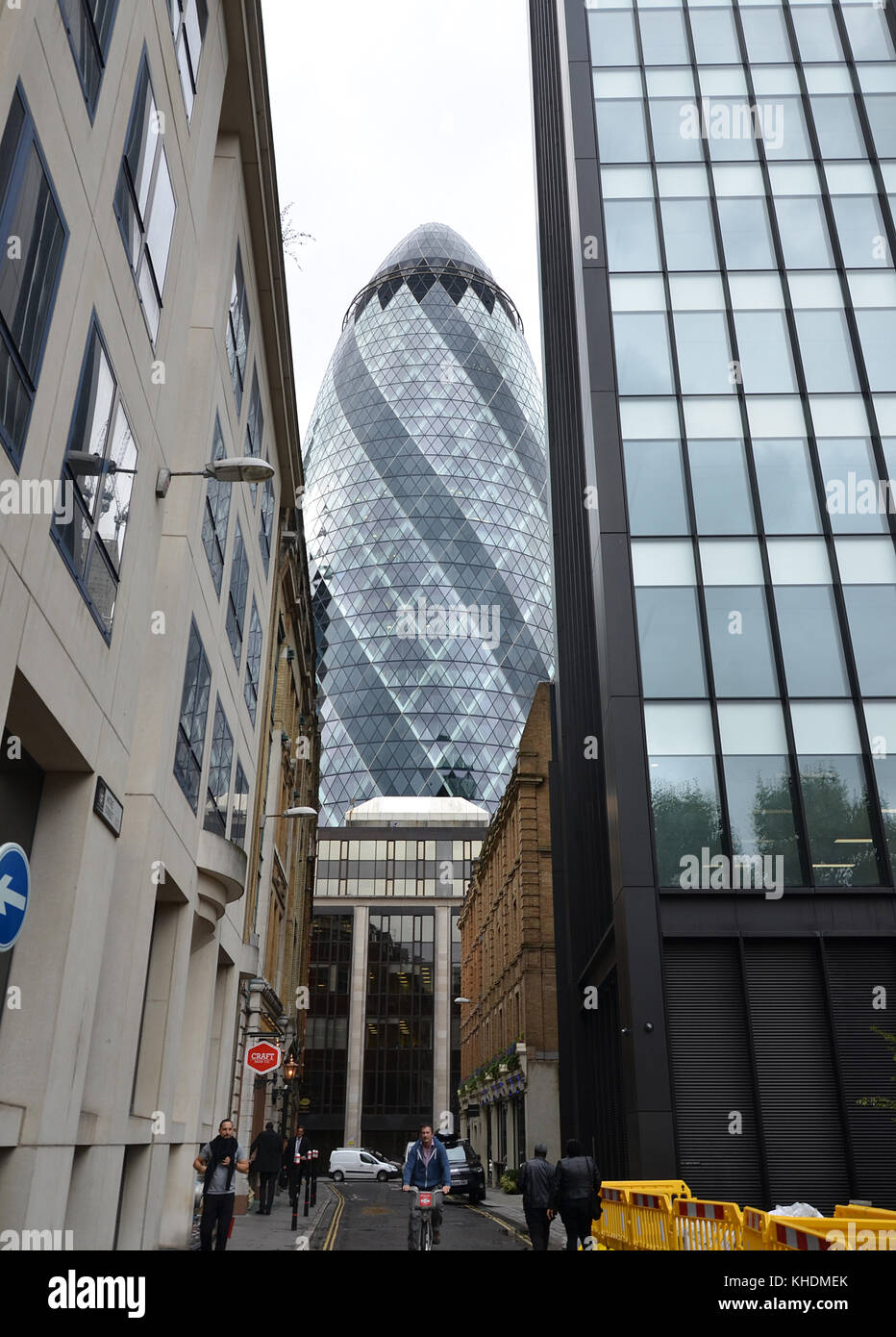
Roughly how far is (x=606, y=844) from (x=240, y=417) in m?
12.9

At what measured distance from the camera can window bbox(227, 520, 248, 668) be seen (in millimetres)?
21984

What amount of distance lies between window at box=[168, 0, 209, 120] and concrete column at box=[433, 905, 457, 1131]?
288ft

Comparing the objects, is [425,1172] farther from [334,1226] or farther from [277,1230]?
[334,1226]

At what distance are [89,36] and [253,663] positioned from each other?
1662 centimetres

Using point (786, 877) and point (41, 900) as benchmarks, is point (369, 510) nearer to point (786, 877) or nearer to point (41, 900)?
point (786, 877)

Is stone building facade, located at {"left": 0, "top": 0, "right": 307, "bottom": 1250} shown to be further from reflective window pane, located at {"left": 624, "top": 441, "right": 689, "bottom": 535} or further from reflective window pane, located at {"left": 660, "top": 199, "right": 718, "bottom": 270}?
reflective window pane, located at {"left": 660, "top": 199, "right": 718, "bottom": 270}

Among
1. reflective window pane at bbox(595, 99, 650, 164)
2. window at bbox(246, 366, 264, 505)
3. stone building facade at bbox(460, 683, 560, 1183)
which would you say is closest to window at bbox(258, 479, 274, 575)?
window at bbox(246, 366, 264, 505)

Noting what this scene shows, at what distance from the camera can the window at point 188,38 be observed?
49.4 feet

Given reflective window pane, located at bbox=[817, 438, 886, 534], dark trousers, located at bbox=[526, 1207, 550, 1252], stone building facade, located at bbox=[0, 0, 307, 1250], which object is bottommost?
dark trousers, located at bbox=[526, 1207, 550, 1252]

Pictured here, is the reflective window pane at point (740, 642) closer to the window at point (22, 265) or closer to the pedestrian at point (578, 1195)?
the pedestrian at point (578, 1195)

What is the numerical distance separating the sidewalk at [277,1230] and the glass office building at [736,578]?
643 cm

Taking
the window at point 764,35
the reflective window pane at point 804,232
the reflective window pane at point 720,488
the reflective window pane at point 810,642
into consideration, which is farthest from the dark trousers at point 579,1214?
the window at point 764,35

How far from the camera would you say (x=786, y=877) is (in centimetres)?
2172

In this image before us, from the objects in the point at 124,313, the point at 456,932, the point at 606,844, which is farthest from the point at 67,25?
the point at 456,932
